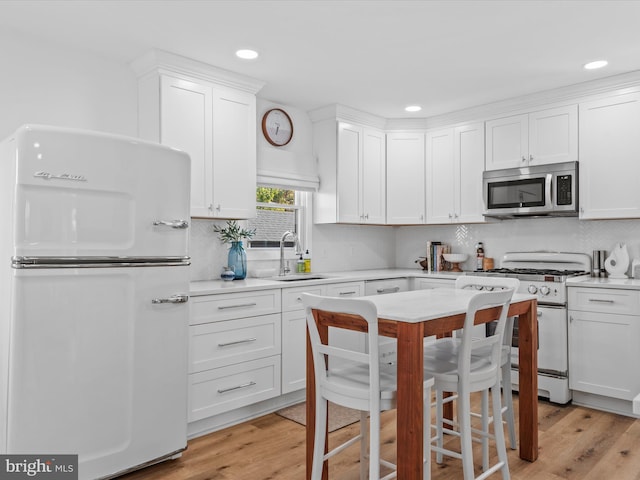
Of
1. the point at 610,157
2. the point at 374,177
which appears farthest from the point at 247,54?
the point at 610,157

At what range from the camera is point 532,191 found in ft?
13.0

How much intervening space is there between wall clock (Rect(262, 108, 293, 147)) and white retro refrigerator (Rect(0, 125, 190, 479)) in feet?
5.25

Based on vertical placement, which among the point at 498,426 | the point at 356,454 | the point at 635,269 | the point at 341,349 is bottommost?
the point at 356,454

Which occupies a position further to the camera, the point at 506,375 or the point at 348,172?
the point at 348,172

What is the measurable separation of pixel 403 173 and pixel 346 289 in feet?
4.90

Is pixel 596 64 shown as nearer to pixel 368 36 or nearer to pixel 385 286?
pixel 368 36

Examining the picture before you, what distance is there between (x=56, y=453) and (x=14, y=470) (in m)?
0.16

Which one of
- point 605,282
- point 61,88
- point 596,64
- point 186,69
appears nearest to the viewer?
point 61,88

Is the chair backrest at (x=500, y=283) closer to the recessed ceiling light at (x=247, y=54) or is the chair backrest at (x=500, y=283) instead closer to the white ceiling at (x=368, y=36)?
the white ceiling at (x=368, y=36)

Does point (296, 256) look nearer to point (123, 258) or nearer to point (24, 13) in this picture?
point (123, 258)

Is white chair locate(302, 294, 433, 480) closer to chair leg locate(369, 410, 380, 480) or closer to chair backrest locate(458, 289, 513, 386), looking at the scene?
chair leg locate(369, 410, 380, 480)

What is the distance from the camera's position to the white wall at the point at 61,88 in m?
2.84

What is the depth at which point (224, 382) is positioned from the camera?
310 cm

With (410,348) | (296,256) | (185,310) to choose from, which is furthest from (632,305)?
(185,310)
